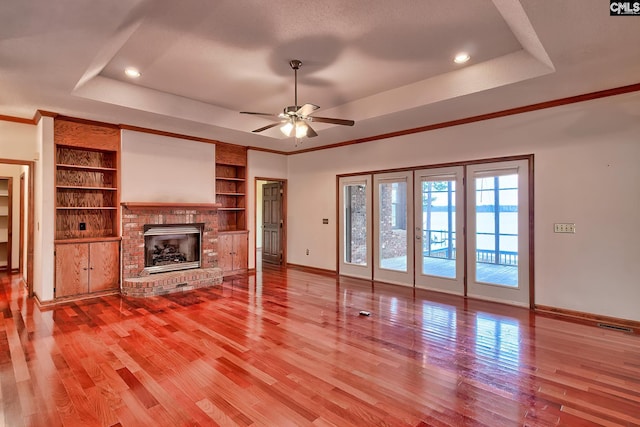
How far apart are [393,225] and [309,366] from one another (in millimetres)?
3649

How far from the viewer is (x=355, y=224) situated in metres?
6.66

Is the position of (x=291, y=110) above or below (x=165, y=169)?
above

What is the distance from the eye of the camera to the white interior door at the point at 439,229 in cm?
519

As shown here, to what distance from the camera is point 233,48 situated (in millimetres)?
3537

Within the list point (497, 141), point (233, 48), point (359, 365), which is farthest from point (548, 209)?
point (233, 48)

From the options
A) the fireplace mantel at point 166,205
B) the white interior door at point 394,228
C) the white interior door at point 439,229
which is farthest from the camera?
the white interior door at point 394,228

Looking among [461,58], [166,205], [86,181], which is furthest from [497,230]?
[86,181]

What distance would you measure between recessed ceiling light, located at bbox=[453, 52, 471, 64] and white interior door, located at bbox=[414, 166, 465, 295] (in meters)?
1.80

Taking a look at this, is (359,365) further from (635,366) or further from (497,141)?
(497,141)

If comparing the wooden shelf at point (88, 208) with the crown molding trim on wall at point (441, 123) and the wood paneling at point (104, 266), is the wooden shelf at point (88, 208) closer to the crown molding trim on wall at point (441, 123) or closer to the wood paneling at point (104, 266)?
the wood paneling at point (104, 266)

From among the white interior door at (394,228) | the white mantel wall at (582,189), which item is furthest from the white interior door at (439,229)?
the white mantel wall at (582,189)

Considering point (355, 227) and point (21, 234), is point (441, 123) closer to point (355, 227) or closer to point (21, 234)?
point (355, 227)

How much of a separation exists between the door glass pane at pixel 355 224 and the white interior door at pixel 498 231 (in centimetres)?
201

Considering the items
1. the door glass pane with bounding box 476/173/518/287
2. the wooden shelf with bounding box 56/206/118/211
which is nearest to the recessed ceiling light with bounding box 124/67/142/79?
the wooden shelf with bounding box 56/206/118/211
